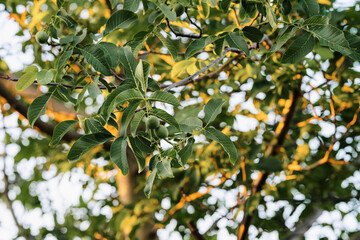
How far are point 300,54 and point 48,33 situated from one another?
74cm

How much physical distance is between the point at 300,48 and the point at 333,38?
12 centimetres

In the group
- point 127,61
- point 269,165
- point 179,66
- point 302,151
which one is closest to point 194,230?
point 269,165

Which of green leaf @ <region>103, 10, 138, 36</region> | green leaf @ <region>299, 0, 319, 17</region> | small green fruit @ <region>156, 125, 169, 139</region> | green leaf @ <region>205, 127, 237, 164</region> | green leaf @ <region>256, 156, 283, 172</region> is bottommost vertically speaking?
green leaf @ <region>256, 156, 283, 172</region>

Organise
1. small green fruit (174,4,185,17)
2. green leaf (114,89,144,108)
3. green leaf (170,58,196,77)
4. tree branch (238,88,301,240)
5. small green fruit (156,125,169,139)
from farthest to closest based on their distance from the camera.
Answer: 1. tree branch (238,88,301,240)
2. green leaf (170,58,196,77)
3. small green fruit (174,4,185,17)
4. small green fruit (156,125,169,139)
5. green leaf (114,89,144,108)

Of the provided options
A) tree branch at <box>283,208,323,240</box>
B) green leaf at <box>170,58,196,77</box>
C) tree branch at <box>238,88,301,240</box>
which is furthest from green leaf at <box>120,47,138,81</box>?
tree branch at <box>283,208,323,240</box>

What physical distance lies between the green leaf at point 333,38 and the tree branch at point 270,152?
1.28 meters

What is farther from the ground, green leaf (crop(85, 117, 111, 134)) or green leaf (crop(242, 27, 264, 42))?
green leaf (crop(242, 27, 264, 42))

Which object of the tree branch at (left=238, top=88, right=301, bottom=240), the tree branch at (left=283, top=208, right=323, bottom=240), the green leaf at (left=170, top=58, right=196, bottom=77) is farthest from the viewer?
the tree branch at (left=283, top=208, right=323, bottom=240)

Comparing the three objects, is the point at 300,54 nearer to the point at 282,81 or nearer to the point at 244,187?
the point at 282,81

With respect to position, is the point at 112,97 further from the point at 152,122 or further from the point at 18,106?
the point at 18,106

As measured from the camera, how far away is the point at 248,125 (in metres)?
2.54

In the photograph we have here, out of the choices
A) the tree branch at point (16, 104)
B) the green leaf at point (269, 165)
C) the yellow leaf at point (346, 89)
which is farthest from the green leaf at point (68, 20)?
the yellow leaf at point (346, 89)

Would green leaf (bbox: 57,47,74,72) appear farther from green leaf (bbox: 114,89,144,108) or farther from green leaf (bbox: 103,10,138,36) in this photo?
green leaf (bbox: 114,89,144,108)

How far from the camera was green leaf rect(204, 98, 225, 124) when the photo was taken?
97cm
